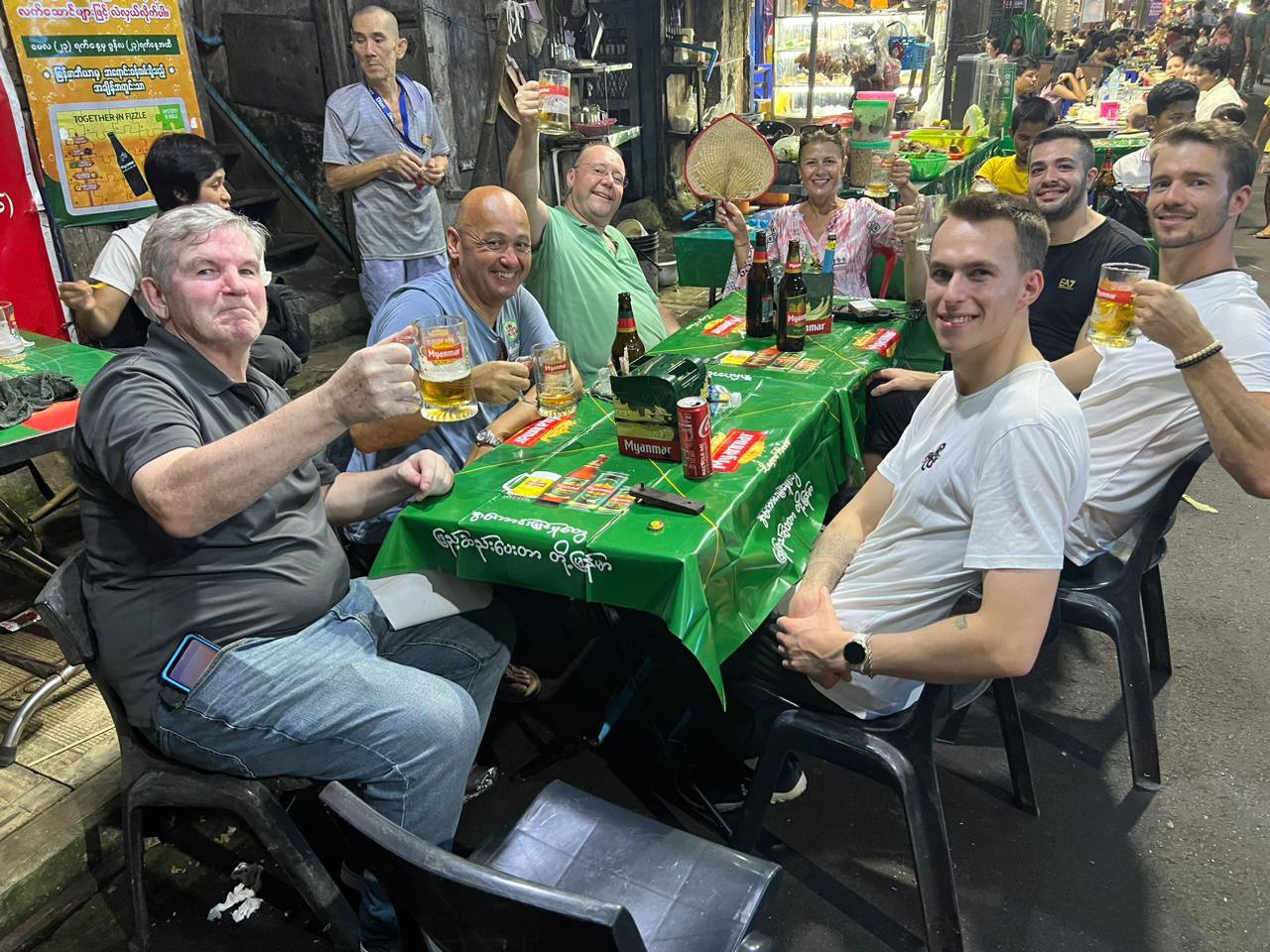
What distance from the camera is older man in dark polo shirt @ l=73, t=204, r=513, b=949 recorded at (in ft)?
6.10

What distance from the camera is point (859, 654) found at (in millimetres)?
2023

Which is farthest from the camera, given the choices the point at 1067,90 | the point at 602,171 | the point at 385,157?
the point at 1067,90

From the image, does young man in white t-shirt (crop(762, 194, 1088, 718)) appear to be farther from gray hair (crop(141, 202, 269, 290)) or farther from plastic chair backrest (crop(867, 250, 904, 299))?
plastic chair backrest (crop(867, 250, 904, 299))

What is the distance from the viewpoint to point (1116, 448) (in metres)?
2.76

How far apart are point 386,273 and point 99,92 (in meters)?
1.79

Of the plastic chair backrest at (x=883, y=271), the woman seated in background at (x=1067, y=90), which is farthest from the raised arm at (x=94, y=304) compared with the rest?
the woman seated in background at (x=1067, y=90)

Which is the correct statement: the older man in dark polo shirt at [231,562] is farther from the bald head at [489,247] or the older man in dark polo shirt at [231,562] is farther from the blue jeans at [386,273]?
the blue jeans at [386,273]

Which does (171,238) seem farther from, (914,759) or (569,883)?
(914,759)

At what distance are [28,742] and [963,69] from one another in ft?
32.6

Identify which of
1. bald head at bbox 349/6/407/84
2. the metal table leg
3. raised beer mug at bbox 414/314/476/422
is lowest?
the metal table leg

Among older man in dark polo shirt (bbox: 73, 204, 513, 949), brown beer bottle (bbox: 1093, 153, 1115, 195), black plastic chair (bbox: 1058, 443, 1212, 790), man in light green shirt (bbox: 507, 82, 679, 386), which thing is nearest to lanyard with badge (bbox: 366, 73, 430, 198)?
man in light green shirt (bbox: 507, 82, 679, 386)

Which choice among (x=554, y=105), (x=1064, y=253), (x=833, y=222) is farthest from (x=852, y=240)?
(x=554, y=105)

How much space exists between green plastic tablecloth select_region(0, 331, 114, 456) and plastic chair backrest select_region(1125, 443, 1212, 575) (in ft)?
10.8

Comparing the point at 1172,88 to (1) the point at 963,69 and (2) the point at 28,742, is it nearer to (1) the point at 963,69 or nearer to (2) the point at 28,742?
(1) the point at 963,69
